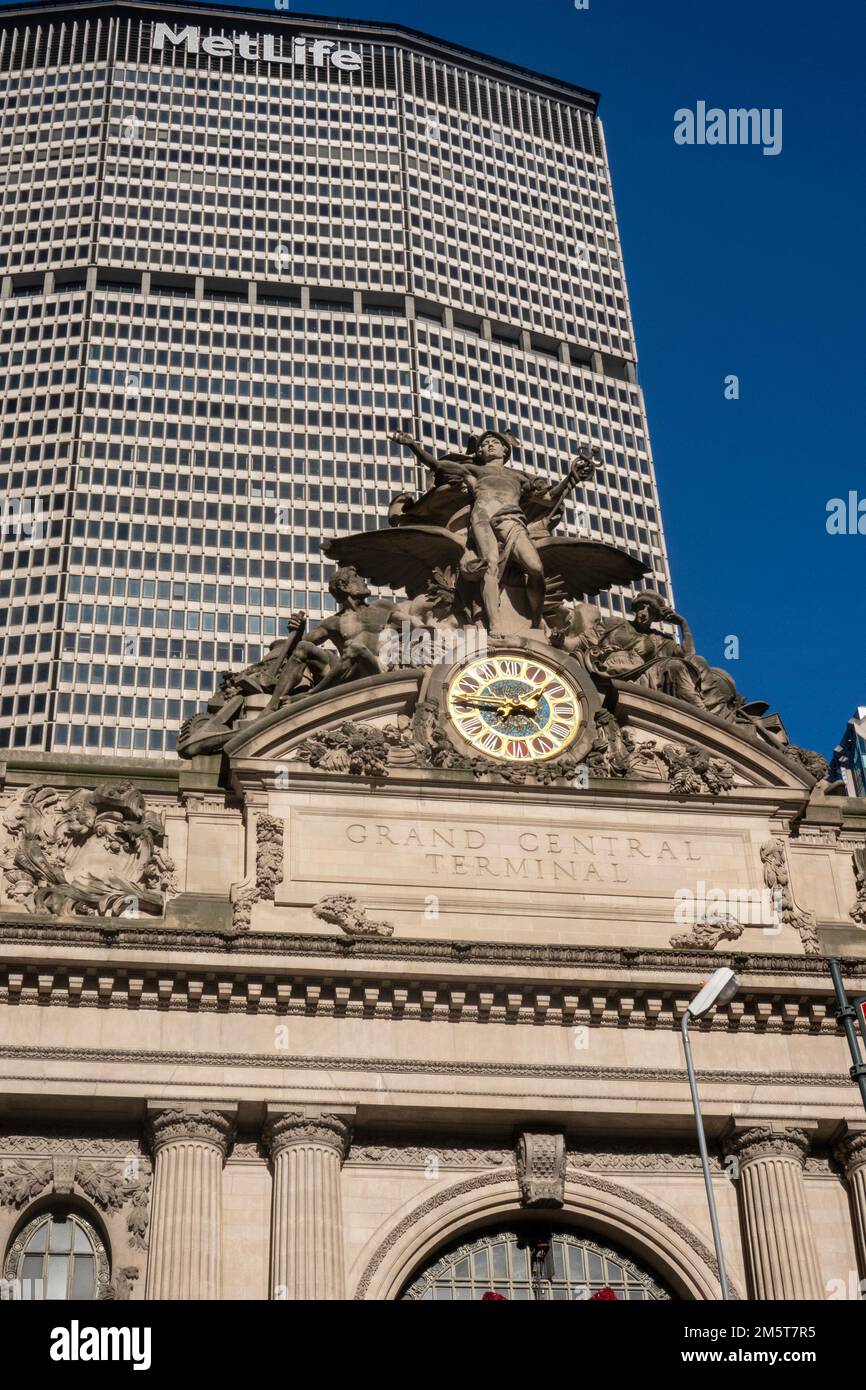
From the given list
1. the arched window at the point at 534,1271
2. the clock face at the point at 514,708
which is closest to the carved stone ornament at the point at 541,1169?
the arched window at the point at 534,1271

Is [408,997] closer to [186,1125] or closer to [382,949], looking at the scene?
[382,949]

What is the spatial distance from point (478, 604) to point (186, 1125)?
1323 cm

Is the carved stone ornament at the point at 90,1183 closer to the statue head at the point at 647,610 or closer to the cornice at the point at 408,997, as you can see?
the cornice at the point at 408,997

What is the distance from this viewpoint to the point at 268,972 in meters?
36.4

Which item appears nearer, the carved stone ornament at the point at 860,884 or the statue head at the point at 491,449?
the carved stone ornament at the point at 860,884

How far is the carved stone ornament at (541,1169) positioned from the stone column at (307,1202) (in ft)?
10.2

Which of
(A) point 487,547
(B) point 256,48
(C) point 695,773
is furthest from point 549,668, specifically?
(B) point 256,48

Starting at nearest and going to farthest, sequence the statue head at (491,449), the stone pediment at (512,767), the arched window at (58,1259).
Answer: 1. the arched window at (58,1259)
2. the stone pediment at (512,767)
3. the statue head at (491,449)

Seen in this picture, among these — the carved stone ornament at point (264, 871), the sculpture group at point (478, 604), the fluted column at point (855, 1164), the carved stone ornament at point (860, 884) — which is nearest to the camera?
the fluted column at point (855, 1164)

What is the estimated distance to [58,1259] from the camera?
34.6 m

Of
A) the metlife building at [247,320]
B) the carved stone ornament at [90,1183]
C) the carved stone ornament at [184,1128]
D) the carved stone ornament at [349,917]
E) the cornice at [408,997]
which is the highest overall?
the metlife building at [247,320]

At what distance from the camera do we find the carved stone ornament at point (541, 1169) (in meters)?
36.0

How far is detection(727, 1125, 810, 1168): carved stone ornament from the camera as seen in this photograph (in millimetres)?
36719
